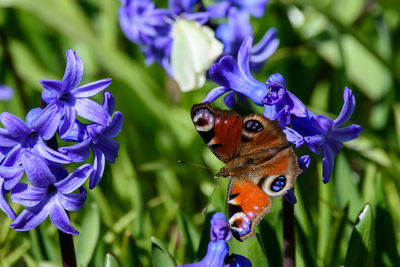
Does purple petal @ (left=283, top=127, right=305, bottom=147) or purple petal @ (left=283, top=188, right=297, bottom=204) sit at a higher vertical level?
purple petal @ (left=283, top=127, right=305, bottom=147)

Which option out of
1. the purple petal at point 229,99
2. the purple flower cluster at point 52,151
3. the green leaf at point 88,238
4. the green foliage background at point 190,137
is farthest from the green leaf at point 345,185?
the purple flower cluster at point 52,151

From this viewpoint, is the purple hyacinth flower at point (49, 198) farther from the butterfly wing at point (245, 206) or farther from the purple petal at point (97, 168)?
the butterfly wing at point (245, 206)

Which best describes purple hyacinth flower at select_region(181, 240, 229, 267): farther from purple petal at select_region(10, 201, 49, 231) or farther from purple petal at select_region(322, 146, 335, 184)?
purple petal at select_region(10, 201, 49, 231)

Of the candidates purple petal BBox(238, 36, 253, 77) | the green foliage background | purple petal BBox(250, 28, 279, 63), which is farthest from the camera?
purple petal BBox(250, 28, 279, 63)

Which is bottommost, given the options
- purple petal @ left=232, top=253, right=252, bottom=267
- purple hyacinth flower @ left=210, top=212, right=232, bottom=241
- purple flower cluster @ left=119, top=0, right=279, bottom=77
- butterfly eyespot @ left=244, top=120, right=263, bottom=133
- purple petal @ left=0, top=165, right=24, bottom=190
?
purple petal @ left=232, top=253, right=252, bottom=267

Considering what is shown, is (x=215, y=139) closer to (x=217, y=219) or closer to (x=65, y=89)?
(x=217, y=219)

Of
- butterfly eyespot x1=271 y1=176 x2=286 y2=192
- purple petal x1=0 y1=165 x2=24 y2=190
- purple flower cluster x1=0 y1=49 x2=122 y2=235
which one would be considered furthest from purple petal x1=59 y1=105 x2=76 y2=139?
butterfly eyespot x1=271 y1=176 x2=286 y2=192

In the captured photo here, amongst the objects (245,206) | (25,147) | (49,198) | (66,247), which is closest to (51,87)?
(25,147)
